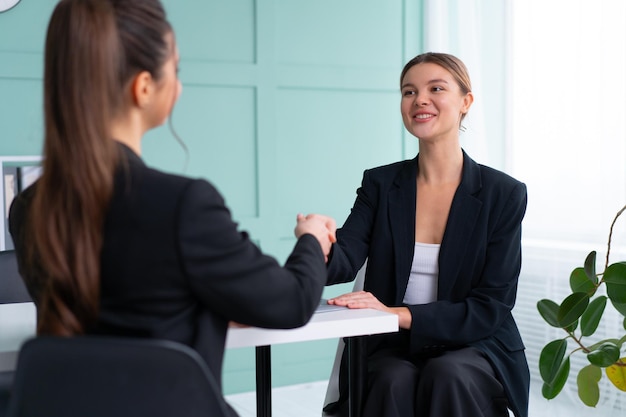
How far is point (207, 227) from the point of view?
1.11 metres

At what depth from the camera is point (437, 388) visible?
1867 mm

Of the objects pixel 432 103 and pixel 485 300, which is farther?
pixel 432 103

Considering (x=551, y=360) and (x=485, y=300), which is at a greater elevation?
(x=485, y=300)

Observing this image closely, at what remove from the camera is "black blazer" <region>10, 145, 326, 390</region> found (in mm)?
1096

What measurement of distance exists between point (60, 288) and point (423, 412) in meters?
1.08

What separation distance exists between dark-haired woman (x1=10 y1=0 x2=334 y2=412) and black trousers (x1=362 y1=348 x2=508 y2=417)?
82cm

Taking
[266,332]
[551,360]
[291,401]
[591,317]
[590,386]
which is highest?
[266,332]

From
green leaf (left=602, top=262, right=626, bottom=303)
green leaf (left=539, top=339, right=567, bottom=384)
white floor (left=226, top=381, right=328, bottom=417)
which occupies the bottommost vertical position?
white floor (left=226, top=381, right=328, bottom=417)

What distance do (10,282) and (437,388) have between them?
1.20 metres

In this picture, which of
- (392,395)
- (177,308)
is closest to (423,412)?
(392,395)

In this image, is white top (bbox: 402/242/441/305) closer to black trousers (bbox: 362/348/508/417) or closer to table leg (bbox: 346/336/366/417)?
black trousers (bbox: 362/348/508/417)

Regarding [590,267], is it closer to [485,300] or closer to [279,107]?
[485,300]

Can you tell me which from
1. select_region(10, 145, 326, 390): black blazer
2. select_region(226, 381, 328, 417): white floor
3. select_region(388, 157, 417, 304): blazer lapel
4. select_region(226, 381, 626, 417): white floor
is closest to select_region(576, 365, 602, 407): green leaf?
select_region(388, 157, 417, 304): blazer lapel

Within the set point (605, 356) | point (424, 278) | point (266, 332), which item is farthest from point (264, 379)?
point (605, 356)
